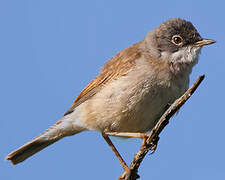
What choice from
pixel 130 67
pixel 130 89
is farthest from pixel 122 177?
pixel 130 67

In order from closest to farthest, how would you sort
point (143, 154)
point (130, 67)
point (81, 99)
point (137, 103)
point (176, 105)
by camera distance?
point (176, 105)
point (143, 154)
point (137, 103)
point (130, 67)
point (81, 99)

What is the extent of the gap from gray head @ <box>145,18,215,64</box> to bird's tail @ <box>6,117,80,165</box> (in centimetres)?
232

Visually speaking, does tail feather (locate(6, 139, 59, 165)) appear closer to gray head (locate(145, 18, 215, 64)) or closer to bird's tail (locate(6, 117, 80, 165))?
bird's tail (locate(6, 117, 80, 165))

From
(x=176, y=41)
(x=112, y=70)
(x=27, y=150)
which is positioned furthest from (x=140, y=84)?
(x=27, y=150)

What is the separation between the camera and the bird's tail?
7.45 m

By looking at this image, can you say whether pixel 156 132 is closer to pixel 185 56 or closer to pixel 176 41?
pixel 185 56

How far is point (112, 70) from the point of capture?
273 inches

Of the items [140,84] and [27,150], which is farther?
[27,150]

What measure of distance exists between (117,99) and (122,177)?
4.42 feet

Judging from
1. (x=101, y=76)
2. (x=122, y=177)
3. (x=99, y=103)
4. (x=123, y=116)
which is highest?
(x=101, y=76)

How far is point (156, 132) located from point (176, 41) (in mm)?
2259

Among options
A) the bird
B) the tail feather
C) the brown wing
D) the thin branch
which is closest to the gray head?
the bird

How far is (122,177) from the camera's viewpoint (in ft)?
20.9

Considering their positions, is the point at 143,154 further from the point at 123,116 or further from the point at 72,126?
the point at 72,126
